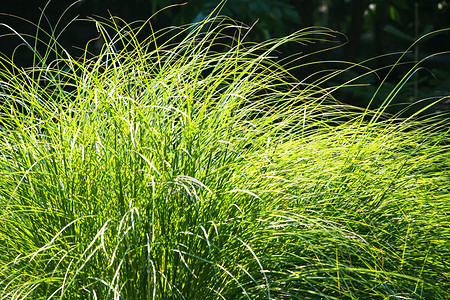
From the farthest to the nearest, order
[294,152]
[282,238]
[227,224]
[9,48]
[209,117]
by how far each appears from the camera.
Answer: [9,48] < [294,152] < [209,117] < [282,238] < [227,224]

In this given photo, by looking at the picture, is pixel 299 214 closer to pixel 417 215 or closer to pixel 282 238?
pixel 282 238

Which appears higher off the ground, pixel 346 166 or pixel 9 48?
pixel 346 166

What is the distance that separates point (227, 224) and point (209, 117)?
0.49 meters

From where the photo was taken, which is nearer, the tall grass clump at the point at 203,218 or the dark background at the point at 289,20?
the tall grass clump at the point at 203,218

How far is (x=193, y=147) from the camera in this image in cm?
232

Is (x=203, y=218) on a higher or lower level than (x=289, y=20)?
higher

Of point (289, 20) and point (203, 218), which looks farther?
point (289, 20)

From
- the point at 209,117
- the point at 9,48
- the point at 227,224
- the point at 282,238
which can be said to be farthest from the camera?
the point at 9,48

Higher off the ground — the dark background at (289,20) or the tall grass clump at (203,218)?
the tall grass clump at (203,218)

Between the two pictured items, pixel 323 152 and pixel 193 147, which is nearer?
pixel 193 147

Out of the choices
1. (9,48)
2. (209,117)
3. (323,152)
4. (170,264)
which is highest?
(209,117)

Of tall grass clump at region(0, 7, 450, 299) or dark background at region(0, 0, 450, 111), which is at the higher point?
tall grass clump at region(0, 7, 450, 299)

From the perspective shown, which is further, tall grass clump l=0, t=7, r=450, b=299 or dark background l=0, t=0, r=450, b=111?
dark background l=0, t=0, r=450, b=111

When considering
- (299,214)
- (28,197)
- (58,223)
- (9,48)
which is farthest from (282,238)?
(9,48)
